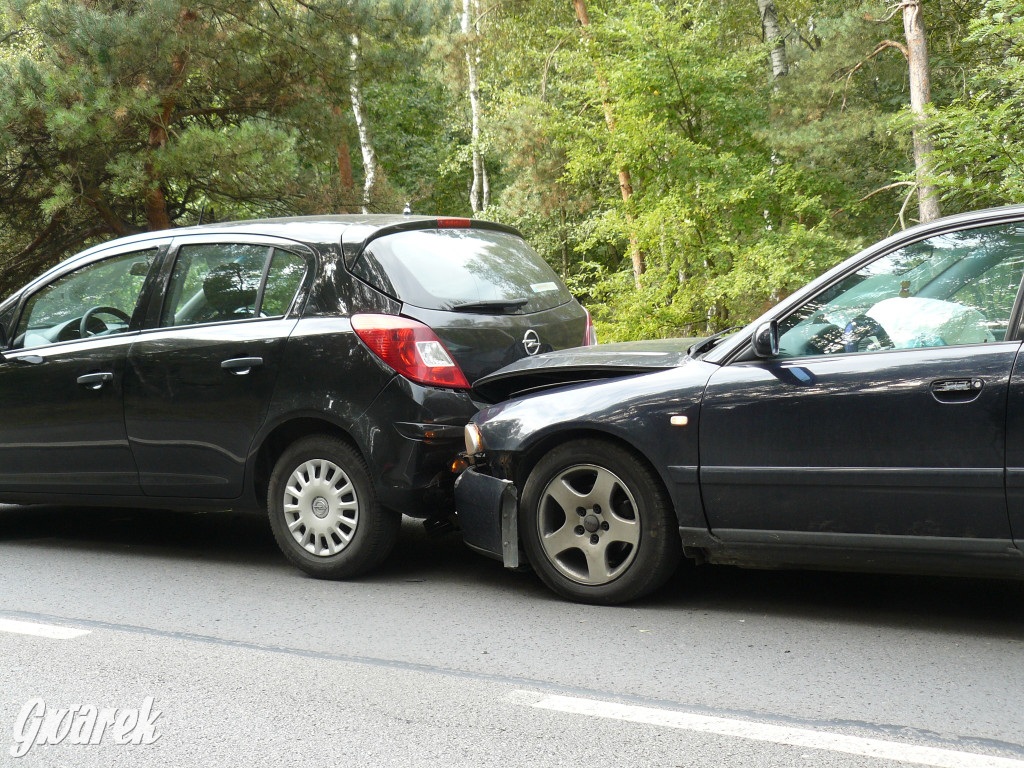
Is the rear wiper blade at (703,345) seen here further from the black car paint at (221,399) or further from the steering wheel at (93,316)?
the steering wheel at (93,316)

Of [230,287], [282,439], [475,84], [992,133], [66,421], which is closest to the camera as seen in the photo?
[282,439]

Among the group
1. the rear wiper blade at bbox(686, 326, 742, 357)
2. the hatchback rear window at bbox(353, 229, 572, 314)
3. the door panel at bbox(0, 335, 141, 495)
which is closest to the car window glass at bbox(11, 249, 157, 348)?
the door panel at bbox(0, 335, 141, 495)

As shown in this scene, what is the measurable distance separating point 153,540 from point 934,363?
16.1ft

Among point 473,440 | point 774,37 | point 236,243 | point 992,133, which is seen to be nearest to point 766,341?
point 473,440

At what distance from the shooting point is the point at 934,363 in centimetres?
405

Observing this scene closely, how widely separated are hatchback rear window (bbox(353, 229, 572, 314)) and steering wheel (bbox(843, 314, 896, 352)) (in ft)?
6.51

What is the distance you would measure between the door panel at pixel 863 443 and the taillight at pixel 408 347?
1.40 metres

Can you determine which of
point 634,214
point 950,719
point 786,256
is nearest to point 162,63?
point 634,214

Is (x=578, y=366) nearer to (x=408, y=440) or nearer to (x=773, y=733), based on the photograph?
(x=408, y=440)

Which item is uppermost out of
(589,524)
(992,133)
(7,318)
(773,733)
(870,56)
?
(870,56)

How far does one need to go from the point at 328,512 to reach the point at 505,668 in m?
1.68

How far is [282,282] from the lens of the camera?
5.59m

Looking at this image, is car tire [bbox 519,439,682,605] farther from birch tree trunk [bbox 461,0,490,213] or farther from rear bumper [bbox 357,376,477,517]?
birch tree trunk [bbox 461,0,490,213]

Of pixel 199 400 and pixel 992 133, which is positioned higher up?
pixel 992 133
